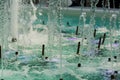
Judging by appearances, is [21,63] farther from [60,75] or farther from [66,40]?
[66,40]

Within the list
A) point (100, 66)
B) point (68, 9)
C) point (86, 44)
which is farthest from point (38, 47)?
point (68, 9)

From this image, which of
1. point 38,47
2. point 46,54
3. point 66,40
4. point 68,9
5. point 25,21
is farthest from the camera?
point 68,9

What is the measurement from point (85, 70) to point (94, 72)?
0.31 m

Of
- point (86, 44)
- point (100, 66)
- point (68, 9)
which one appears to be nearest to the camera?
point (100, 66)

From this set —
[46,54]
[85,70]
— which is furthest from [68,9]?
[85,70]

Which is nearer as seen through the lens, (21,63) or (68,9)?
(21,63)

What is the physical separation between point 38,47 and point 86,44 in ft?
6.88

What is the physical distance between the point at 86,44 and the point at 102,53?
1524 mm

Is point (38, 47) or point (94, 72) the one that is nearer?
point (94, 72)

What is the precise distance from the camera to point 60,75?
9906mm

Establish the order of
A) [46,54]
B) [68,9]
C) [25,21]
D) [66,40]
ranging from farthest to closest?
[68,9]
[25,21]
[66,40]
[46,54]

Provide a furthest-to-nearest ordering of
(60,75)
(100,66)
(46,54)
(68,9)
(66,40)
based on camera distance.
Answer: (68,9) < (66,40) < (46,54) < (100,66) < (60,75)

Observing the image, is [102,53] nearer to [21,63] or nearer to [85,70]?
[85,70]

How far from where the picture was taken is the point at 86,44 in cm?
1408
